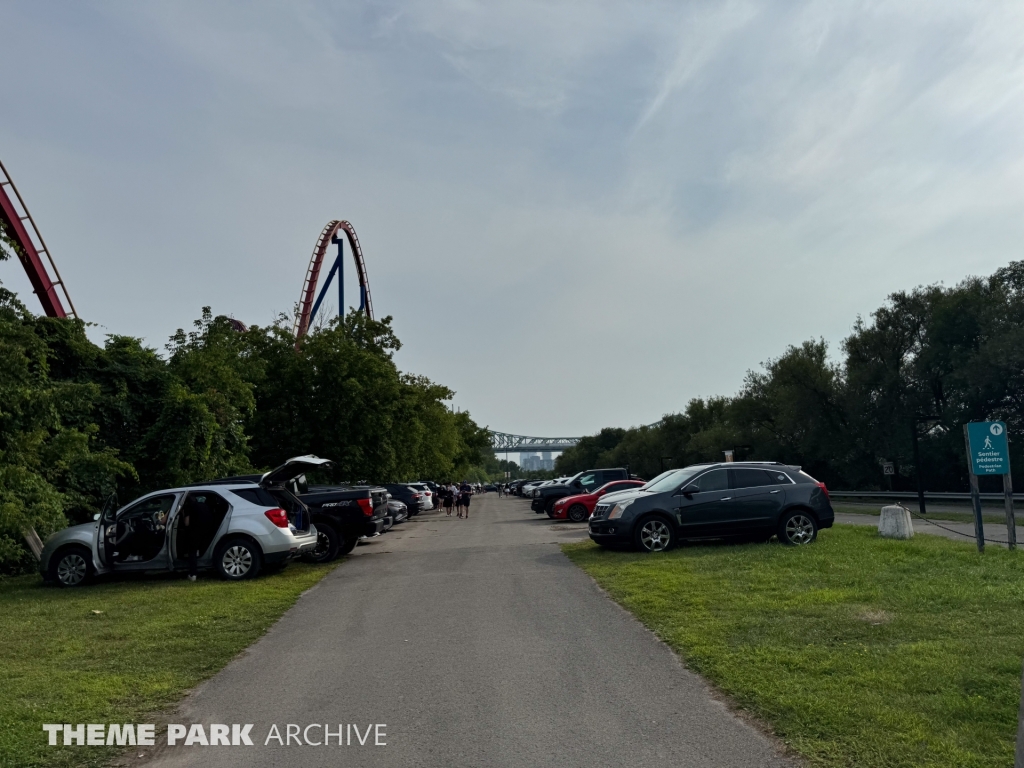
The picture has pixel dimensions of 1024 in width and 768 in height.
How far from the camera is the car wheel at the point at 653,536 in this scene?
16062 millimetres

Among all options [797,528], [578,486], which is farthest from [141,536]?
[578,486]

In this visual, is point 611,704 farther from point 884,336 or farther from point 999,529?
point 884,336

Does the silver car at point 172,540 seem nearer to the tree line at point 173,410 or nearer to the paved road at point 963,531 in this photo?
the tree line at point 173,410

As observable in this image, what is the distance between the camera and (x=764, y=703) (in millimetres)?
5863

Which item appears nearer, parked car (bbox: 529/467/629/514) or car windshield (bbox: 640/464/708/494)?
car windshield (bbox: 640/464/708/494)

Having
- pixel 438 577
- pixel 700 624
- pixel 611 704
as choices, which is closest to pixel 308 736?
pixel 611 704

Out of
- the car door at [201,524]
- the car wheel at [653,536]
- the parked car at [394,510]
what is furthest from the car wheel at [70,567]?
the parked car at [394,510]

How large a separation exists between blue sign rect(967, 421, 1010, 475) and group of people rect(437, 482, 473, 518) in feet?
92.0

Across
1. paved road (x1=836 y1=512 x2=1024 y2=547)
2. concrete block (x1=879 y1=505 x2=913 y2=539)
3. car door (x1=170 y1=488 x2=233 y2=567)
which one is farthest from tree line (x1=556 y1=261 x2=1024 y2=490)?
car door (x1=170 y1=488 x2=233 y2=567)

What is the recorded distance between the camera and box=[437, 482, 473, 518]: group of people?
40.5 meters

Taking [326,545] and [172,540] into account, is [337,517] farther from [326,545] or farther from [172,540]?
[172,540]

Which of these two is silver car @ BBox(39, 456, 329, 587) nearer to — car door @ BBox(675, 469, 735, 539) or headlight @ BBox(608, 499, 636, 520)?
headlight @ BBox(608, 499, 636, 520)

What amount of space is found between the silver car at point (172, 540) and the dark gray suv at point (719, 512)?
607 cm

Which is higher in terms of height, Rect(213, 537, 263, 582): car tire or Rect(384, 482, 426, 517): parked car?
Rect(384, 482, 426, 517): parked car
